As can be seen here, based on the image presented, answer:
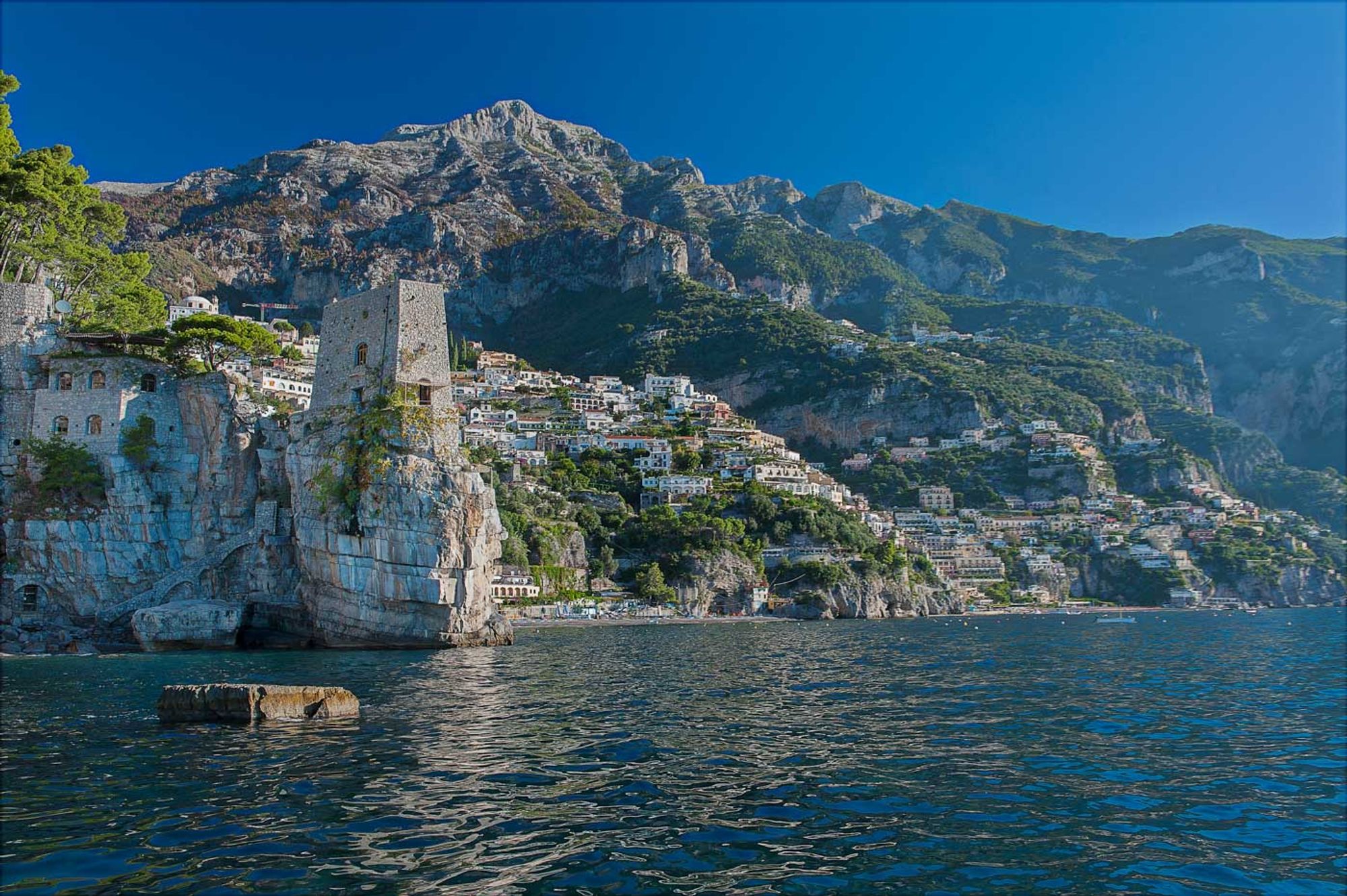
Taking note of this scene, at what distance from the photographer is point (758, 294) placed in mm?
158625

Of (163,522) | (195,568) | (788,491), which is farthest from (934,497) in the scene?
(163,522)

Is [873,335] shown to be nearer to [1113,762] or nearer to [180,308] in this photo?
[180,308]

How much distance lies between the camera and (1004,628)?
5272 cm

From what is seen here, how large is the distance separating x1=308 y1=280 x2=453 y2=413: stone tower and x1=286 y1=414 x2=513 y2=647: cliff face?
3502 mm

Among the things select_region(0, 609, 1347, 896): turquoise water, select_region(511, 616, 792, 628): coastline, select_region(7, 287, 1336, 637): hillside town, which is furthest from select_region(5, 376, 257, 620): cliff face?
select_region(0, 609, 1347, 896): turquoise water

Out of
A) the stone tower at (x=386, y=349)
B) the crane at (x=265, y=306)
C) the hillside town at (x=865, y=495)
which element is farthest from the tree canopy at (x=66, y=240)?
the crane at (x=265, y=306)

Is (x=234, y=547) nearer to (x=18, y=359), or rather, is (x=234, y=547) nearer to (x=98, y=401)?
(x=98, y=401)

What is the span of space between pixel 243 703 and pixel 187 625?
2253 centimetres

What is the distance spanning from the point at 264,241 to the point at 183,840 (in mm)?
144655

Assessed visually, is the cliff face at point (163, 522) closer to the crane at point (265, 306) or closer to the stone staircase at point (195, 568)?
the stone staircase at point (195, 568)

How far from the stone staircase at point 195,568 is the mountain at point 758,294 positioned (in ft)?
275

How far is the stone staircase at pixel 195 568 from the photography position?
3584 cm

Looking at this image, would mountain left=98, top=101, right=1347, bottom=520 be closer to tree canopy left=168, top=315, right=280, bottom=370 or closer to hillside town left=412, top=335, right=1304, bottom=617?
hillside town left=412, top=335, right=1304, bottom=617

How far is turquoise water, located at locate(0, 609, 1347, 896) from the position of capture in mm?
7340
